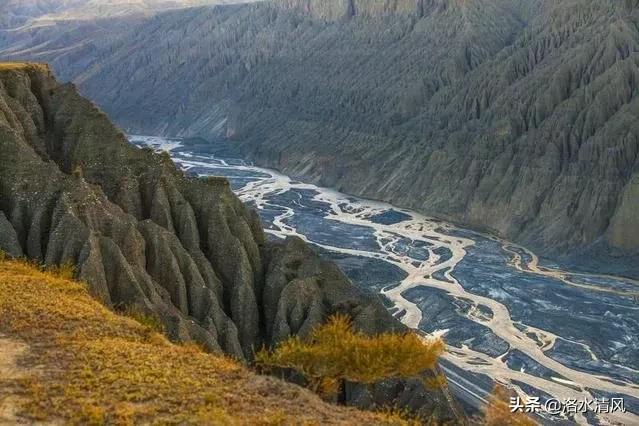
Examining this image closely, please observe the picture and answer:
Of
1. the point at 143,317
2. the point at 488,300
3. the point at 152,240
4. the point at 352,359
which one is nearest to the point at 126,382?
the point at 352,359

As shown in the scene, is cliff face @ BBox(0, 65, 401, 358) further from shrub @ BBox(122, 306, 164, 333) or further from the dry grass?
the dry grass

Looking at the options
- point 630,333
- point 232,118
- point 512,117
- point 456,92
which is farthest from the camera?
point 232,118

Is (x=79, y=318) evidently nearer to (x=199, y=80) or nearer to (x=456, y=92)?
(x=456, y=92)

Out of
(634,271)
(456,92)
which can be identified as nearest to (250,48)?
(456,92)

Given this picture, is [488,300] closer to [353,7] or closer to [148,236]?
[148,236]

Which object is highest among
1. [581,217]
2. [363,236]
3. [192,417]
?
[192,417]

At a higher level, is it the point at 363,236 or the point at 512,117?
the point at 512,117
